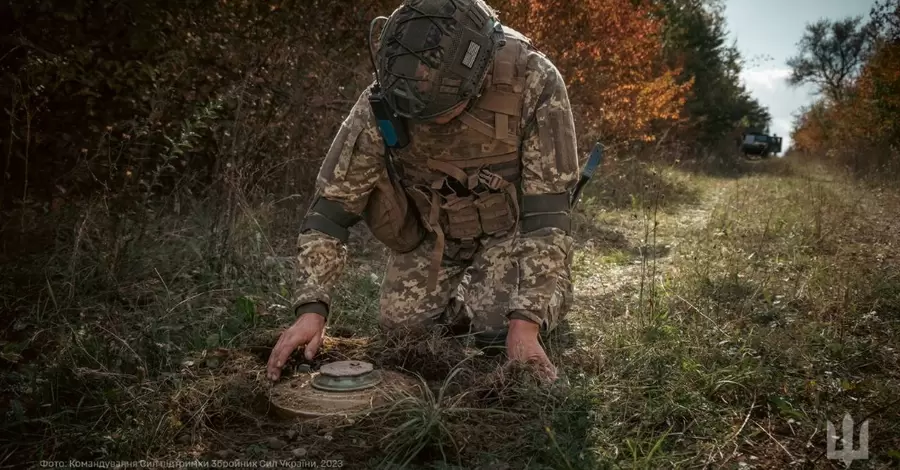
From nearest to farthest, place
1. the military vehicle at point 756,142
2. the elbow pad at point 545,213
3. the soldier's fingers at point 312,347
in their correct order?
the soldier's fingers at point 312,347
the elbow pad at point 545,213
the military vehicle at point 756,142

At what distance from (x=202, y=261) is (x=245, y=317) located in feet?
2.79

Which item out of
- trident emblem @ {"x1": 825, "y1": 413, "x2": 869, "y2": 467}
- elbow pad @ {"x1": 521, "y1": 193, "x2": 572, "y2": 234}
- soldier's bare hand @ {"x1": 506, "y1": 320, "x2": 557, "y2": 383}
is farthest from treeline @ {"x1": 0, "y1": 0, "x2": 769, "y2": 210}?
trident emblem @ {"x1": 825, "y1": 413, "x2": 869, "y2": 467}

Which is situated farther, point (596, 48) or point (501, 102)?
point (596, 48)

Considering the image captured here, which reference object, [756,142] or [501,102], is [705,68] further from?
[501,102]

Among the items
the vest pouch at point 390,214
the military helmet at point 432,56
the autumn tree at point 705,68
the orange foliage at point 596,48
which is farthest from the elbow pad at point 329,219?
the autumn tree at point 705,68

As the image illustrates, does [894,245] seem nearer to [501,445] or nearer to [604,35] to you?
[501,445]

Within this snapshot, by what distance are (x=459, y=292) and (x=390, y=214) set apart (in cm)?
60

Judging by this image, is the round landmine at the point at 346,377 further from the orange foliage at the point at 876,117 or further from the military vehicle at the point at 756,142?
the military vehicle at the point at 756,142

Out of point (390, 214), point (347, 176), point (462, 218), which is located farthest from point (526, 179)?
point (347, 176)

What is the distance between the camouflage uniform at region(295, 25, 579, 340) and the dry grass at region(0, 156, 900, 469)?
0.29m

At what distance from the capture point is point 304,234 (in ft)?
10.2

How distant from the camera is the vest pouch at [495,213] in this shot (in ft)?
11.1

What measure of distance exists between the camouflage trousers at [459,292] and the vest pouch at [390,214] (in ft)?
0.59

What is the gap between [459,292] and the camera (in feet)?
12.1
